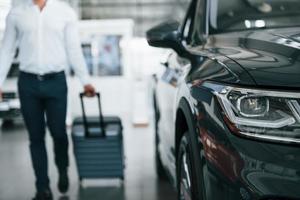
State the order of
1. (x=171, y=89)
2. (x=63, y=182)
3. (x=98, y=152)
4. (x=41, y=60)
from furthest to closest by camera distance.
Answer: (x=98, y=152) → (x=63, y=182) → (x=41, y=60) → (x=171, y=89)

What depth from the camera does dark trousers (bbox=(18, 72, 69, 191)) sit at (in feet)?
15.0

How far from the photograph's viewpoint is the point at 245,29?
10.4 ft

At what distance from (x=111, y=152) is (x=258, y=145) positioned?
11.0ft

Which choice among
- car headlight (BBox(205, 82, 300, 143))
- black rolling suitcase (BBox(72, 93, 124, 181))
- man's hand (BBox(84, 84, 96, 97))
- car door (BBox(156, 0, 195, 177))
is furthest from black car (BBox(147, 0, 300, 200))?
black rolling suitcase (BBox(72, 93, 124, 181))

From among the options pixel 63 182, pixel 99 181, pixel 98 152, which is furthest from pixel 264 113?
pixel 99 181

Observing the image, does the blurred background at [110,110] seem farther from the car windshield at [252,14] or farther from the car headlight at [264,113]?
the car headlight at [264,113]

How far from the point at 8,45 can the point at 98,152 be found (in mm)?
1323

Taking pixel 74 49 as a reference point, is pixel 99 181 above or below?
below

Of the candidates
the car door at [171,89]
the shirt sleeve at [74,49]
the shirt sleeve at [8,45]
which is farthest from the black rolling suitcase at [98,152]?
the car door at [171,89]

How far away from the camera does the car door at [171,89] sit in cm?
345

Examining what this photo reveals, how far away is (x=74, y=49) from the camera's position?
478 cm

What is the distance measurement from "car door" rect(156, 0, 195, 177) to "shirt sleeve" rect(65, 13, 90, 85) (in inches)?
34.2

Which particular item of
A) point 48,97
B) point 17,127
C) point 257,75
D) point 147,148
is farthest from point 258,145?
point 17,127

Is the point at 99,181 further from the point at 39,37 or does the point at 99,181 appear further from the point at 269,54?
the point at 269,54
